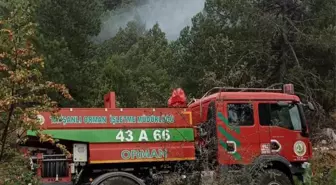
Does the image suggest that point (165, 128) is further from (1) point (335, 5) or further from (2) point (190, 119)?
(1) point (335, 5)

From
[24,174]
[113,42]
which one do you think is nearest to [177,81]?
[24,174]

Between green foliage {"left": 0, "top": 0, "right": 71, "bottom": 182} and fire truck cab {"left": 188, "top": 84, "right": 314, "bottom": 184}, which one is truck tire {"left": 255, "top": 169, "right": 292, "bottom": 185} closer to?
fire truck cab {"left": 188, "top": 84, "right": 314, "bottom": 184}

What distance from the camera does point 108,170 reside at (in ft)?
32.6

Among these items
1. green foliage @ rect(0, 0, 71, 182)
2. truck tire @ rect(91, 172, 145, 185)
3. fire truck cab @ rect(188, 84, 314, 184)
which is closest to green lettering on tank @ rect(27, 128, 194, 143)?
fire truck cab @ rect(188, 84, 314, 184)

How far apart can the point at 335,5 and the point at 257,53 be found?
14.9 feet

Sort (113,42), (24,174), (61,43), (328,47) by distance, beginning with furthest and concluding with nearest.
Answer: (113,42)
(61,43)
(328,47)
(24,174)

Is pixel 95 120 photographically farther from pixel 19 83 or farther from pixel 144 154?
pixel 19 83

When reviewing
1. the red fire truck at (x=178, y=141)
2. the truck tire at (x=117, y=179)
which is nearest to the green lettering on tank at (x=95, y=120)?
the red fire truck at (x=178, y=141)

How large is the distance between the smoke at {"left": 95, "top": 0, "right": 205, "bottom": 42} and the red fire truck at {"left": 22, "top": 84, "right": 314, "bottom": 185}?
63101 millimetres

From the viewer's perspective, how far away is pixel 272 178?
33.5 feet

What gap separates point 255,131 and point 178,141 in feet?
5.30

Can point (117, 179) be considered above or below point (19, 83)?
below

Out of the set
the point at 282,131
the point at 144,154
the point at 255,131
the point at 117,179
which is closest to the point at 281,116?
the point at 282,131

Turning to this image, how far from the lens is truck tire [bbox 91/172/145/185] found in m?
9.63
